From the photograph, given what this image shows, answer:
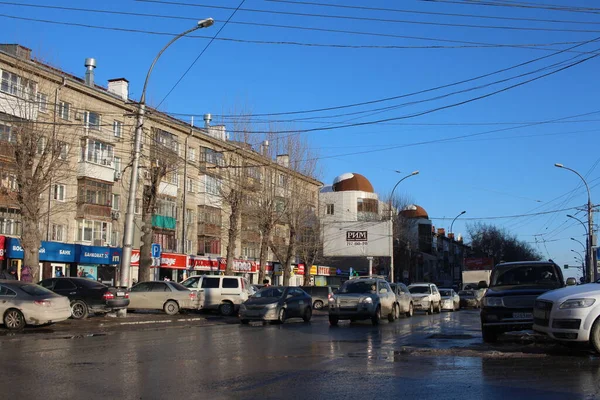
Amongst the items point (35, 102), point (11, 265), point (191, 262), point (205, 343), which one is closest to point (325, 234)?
point (191, 262)

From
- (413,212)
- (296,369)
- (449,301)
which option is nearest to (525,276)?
(296,369)

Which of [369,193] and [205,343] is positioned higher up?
[369,193]

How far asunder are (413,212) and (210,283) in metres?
63.9

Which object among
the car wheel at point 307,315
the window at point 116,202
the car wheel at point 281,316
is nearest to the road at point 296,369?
the car wheel at point 281,316

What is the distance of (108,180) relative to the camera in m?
42.5

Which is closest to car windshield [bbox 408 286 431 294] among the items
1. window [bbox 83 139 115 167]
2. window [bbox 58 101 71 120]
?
window [bbox 83 139 115 167]

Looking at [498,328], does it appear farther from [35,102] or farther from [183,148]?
[183,148]

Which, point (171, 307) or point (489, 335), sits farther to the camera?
point (171, 307)

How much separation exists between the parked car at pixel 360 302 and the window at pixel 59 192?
2352 centimetres

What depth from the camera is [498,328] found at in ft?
46.4

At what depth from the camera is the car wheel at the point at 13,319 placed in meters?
18.3

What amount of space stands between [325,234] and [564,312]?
140 ft

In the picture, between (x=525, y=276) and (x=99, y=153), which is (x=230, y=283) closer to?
(x=525, y=276)

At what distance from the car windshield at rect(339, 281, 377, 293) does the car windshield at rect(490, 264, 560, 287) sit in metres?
8.14
